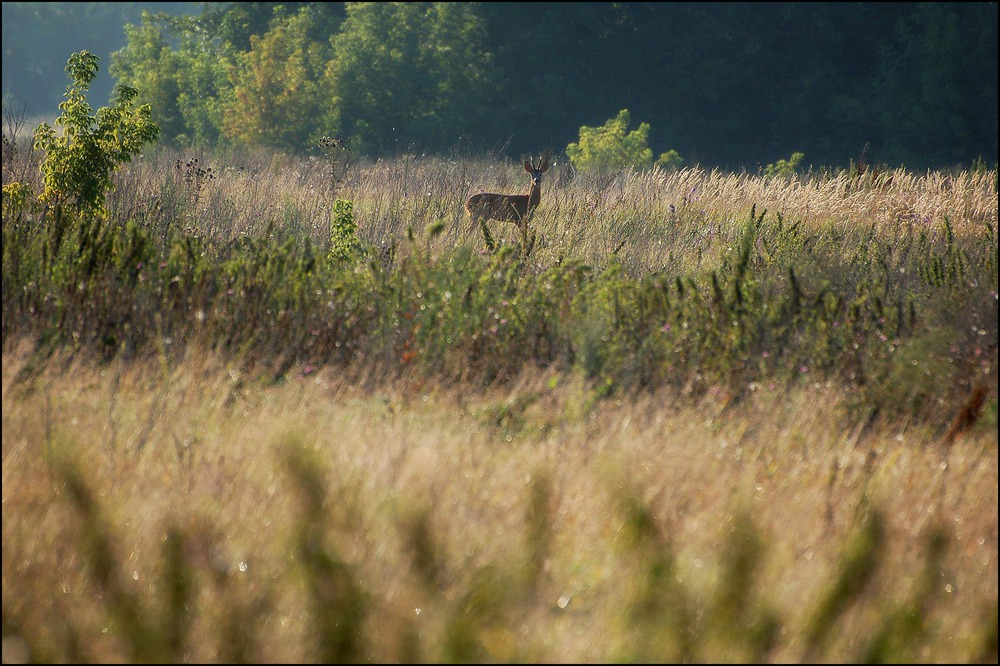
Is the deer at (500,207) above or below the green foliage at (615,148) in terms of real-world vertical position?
below

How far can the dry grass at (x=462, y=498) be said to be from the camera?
2.99m

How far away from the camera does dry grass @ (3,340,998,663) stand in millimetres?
A: 2988

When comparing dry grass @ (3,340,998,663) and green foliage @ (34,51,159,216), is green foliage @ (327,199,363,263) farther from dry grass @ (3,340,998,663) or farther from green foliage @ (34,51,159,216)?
dry grass @ (3,340,998,663)

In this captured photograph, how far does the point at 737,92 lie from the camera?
30.4m

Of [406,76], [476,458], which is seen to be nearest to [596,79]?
[406,76]

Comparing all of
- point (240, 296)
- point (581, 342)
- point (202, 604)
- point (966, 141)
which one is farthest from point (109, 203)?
point (966, 141)

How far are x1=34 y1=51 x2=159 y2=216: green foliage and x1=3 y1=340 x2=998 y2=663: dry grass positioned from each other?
3.06m

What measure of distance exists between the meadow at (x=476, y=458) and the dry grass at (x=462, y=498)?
12 millimetres

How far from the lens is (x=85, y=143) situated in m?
7.31

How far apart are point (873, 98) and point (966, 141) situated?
2973 millimetres

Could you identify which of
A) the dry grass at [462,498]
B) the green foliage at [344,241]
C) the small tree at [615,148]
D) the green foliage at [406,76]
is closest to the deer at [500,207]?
the green foliage at [344,241]

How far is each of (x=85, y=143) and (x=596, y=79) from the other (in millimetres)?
24736

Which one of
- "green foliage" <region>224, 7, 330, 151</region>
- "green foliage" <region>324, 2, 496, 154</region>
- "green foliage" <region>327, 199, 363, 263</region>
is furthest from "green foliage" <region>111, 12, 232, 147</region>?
"green foliage" <region>327, 199, 363, 263</region>

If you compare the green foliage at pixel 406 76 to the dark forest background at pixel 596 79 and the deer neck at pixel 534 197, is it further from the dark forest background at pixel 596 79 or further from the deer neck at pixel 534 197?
the deer neck at pixel 534 197
